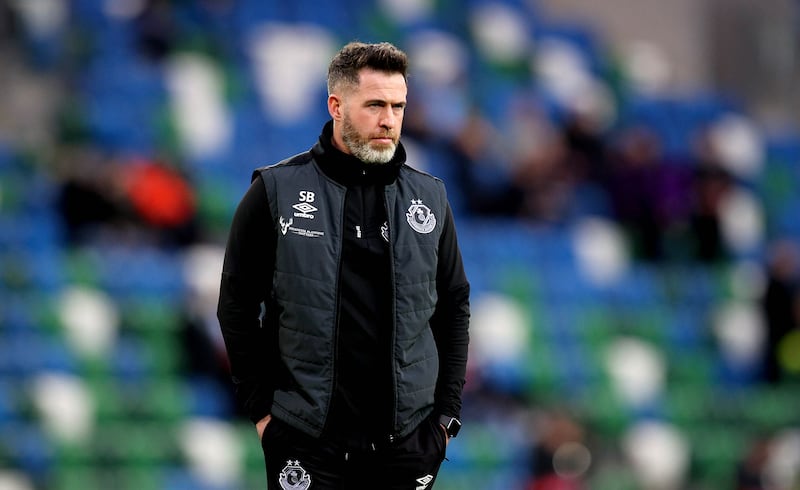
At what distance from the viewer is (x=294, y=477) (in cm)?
389


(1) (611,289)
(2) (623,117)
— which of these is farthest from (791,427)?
(2) (623,117)

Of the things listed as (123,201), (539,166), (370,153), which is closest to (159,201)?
(123,201)

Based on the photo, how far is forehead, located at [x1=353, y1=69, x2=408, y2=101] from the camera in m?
3.93

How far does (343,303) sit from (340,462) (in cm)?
43

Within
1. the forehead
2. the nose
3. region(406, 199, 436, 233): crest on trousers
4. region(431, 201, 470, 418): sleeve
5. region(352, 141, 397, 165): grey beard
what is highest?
the forehead

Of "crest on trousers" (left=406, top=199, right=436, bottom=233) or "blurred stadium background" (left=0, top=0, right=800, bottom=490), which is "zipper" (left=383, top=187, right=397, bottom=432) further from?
"blurred stadium background" (left=0, top=0, right=800, bottom=490)

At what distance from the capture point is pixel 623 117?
48.1ft

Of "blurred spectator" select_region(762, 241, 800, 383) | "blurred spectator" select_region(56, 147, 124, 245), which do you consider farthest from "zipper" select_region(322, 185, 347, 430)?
"blurred spectator" select_region(762, 241, 800, 383)

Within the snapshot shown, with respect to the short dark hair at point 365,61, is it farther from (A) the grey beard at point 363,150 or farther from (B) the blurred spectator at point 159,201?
(B) the blurred spectator at point 159,201

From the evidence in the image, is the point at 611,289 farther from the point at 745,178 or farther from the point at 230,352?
the point at 230,352

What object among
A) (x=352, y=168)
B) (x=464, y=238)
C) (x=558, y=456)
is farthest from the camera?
(x=464, y=238)

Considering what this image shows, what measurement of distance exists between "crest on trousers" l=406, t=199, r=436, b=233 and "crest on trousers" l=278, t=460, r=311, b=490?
722 millimetres

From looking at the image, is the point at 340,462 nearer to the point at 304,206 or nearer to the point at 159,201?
the point at 304,206

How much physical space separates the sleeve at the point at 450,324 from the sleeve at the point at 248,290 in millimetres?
489
